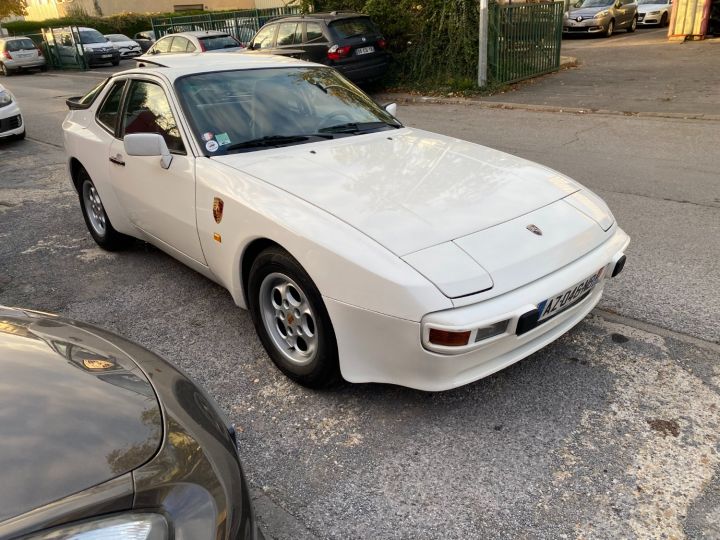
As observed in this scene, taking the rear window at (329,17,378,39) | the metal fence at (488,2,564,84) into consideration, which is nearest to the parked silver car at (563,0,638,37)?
the metal fence at (488,2,564,84)

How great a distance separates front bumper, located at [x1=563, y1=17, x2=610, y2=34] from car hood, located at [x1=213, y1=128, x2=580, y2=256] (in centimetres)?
2116

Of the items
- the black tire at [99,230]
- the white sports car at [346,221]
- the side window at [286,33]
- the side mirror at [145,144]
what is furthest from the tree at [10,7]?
the side mirror at [145,144]

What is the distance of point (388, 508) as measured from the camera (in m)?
2.33

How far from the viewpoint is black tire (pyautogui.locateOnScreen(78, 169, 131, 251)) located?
491cm

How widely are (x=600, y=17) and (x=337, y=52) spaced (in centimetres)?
1373

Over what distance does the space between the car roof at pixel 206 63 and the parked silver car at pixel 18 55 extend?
25.6 meters

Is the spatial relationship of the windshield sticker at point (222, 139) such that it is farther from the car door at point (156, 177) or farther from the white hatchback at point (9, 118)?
the white hatchback at point (9, 118)

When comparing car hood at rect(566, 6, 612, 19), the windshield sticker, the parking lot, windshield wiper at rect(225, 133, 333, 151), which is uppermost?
the windshield sticker

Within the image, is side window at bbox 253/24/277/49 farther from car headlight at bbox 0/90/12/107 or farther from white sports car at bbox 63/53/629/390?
white sports car at bbox 63/53/629/390

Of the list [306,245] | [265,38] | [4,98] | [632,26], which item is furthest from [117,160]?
[632,26]

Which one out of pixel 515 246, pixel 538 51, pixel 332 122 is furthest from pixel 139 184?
pixel 538 51

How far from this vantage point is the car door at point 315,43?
12.6 meters

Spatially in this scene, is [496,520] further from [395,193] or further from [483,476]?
[395,193]

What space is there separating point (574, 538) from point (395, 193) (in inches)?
67.1
